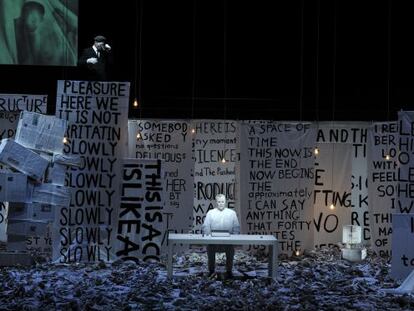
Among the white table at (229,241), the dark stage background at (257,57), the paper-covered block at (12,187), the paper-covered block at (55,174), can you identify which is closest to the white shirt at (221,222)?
the white table at (229,241)

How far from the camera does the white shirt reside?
11391 mm

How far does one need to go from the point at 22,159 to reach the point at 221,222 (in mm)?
2949

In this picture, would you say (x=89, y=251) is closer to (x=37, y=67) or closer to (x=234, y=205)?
(x=234, y=205)

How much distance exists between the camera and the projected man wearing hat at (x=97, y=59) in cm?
1319

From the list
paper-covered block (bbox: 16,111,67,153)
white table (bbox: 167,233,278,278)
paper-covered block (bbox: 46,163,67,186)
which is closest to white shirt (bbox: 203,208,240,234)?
white table (bbox: 167,233,278,278)

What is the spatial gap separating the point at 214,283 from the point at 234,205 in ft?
10.7

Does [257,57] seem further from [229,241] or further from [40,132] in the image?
[229,241]

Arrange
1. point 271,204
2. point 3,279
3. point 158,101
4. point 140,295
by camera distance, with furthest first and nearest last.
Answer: point 158,101, point 271,204, point 3,279, point 140,295

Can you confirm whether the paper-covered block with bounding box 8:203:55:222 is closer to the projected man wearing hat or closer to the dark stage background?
the projected man wearing hat

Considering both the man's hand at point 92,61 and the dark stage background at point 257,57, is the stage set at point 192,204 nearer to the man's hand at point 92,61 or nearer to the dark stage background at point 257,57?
the man's hand at point 92,61

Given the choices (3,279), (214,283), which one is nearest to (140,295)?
(214,283)

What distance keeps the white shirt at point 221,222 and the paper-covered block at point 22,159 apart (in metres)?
2.51

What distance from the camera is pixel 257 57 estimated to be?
17.0m

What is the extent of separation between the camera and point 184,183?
44.1 ft
